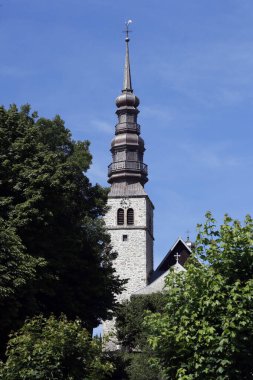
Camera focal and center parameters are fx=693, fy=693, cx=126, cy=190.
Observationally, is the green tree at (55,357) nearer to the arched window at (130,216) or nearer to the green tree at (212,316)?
the green tree at (212,316)

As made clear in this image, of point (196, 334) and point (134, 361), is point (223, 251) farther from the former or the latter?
point (134, 361)

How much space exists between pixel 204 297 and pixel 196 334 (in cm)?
88

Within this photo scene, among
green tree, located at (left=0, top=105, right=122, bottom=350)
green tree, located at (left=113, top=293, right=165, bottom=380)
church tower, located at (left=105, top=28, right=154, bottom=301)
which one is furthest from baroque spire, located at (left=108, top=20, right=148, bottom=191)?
green tree, located at (left=0, top=105, right=122, bottom=350)

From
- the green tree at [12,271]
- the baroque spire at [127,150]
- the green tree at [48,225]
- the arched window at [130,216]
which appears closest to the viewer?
the green tree at [12,271]

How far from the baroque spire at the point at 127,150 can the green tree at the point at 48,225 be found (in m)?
29.9

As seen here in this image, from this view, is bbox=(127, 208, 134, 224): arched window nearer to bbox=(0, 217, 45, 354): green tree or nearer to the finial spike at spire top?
the finial spike at spire top

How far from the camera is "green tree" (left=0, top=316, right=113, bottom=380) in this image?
15461mm

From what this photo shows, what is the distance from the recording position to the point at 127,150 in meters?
64.3

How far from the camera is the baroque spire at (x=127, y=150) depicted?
2512 inches

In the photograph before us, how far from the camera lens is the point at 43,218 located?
2478 centimetres

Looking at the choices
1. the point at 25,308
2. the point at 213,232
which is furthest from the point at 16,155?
the point at 213,232

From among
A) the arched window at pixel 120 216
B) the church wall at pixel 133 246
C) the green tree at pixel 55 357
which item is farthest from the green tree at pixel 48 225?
the arched window at pixel 120 216

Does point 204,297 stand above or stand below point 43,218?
below

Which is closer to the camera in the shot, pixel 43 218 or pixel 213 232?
pixel 213 232
